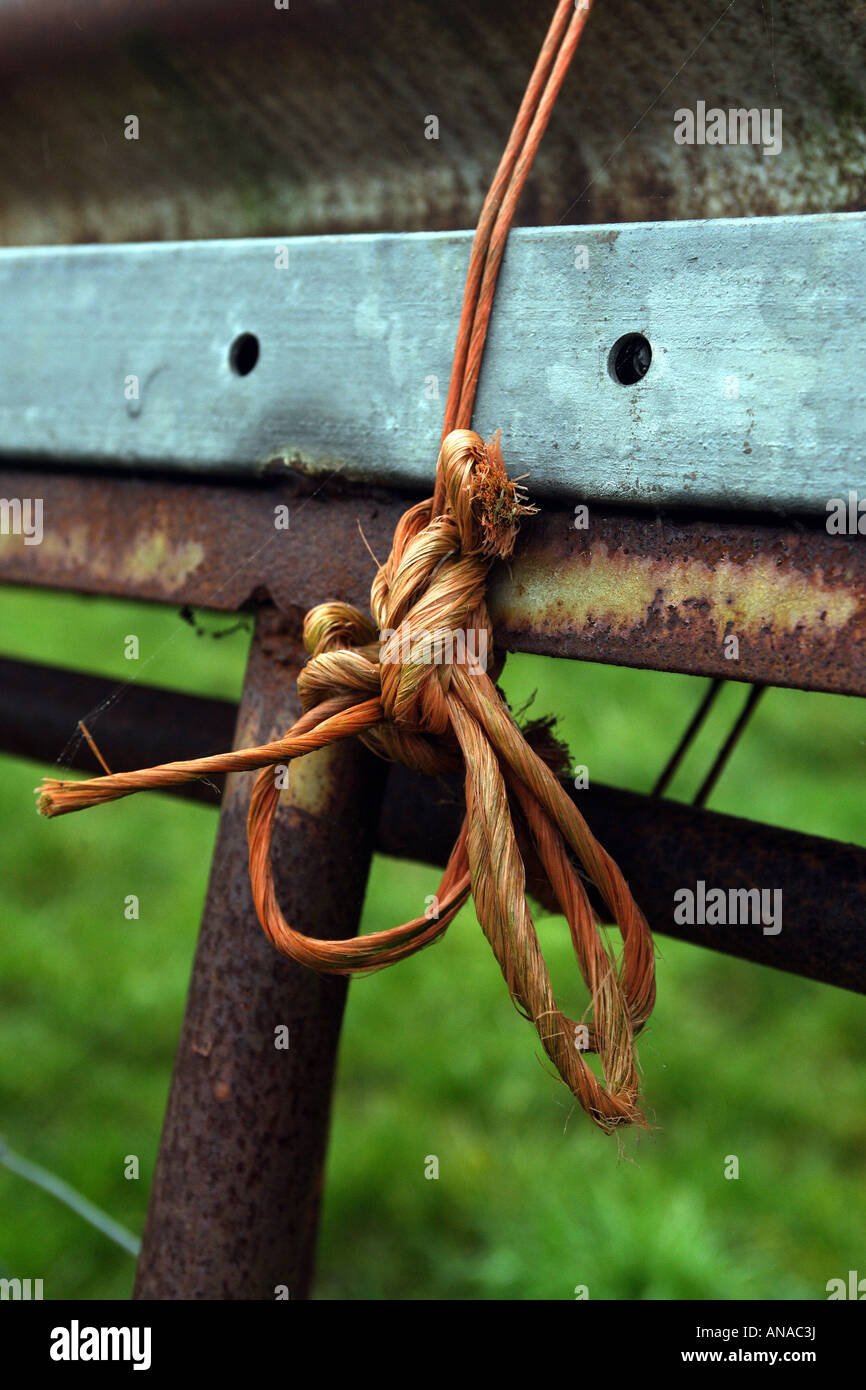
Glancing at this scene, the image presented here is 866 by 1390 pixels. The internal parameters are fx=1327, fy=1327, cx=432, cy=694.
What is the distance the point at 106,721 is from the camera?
49.6 inches

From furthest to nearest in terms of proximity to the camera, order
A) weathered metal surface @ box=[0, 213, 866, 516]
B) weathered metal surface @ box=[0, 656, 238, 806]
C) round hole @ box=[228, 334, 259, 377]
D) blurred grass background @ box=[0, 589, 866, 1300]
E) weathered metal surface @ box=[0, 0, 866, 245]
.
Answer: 1. blurred grass background @ box=[0, 589, 866, 1300]
2. weathered metal surface @ box=[0, 656, 238, 806]
3. round hole @ box=[228, 334, 259, 377]
4. weathered metal surface @ box=[0, 0, 866, 245]
5. weathered metal surface @ box=[0, 213, 866, 516]

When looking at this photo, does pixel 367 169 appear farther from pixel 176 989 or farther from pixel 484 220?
pixel 176 989

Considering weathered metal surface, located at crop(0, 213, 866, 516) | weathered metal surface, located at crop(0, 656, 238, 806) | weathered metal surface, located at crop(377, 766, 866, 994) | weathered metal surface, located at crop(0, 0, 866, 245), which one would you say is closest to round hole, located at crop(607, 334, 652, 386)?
weathered metal surface, located at crop(0, 213, 866, 516)

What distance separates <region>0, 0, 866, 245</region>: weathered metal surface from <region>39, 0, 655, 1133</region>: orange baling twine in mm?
87

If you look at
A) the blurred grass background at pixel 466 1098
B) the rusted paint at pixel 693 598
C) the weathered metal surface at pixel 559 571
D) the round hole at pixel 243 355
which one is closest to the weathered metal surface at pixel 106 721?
the weathered metal surface at pixel 559 571

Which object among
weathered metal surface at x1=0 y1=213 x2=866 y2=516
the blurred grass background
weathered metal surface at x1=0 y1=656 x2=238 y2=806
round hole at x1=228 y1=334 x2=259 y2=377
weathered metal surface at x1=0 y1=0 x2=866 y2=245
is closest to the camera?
weathered metal surface at x1=0 y1=213 x2=866 y2=516

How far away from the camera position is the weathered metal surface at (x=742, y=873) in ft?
2.82

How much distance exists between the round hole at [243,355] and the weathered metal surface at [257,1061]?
0.62ft

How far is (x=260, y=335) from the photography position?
899 millimetres

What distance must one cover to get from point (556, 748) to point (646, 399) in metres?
0.23

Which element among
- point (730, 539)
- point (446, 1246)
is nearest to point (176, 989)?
point (446, 1246)

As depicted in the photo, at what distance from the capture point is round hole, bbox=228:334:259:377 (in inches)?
36.0

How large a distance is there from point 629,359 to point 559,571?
125 mm

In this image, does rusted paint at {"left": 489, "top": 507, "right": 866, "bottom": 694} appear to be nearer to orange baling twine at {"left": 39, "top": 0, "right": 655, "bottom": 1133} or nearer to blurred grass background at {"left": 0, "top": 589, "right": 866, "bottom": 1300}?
orange baling twine at {"left": 39, "top": 0, "right": 655, "bottom": 1133}
